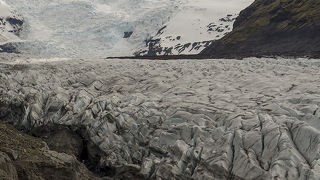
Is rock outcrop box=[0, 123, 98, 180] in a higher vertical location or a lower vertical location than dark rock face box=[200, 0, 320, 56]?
lower

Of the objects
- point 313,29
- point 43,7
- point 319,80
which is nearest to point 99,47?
point 43,7

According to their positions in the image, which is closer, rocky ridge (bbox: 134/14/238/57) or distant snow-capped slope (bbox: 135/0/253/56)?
rocky ridge (bbox: 134/14/238/57)

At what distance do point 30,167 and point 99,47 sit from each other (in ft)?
306

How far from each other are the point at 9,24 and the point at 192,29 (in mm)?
62103

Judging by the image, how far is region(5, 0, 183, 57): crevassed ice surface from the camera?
102 m

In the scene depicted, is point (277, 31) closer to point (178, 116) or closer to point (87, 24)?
point (87, 24)

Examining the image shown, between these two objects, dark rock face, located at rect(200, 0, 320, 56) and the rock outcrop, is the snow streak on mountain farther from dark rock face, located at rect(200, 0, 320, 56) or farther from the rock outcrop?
the rock outcrop

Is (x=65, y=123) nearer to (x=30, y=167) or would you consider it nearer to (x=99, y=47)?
(x=30, y=167)

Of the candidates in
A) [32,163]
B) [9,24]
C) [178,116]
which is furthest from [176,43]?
[32,163]

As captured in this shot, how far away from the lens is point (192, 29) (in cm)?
13250

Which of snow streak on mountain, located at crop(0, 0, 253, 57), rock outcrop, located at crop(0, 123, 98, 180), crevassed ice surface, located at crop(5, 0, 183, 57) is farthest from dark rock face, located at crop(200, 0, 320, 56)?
rock outcrop, located at crop(0, 123, 98, 180)

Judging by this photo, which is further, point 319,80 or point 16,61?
point 16,61

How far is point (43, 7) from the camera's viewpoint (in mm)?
124375

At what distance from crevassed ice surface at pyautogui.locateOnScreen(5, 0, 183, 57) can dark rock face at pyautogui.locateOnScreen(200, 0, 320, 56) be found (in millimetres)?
32405
